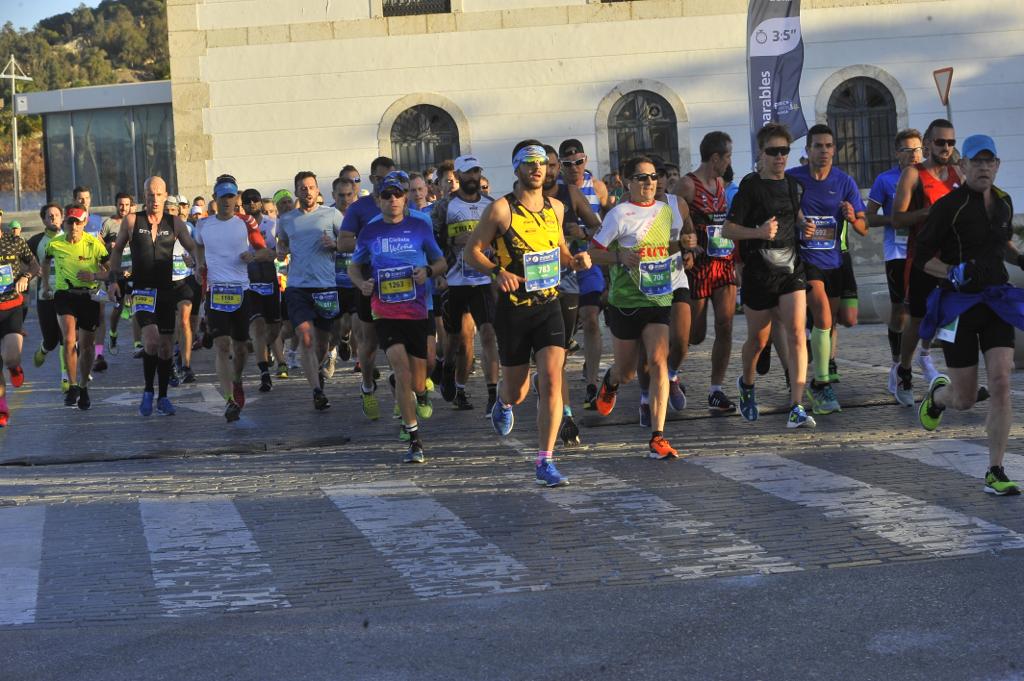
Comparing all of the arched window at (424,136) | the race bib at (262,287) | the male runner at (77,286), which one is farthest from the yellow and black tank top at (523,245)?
the arched window at (424,136)

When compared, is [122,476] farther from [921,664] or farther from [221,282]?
[921,664]

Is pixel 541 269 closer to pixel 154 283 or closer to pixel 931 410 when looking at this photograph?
pixel 931 410

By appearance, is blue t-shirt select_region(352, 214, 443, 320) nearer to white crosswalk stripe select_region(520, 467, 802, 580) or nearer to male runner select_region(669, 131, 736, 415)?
white crosswalk stripe select_region(520, 467, 802, 580)

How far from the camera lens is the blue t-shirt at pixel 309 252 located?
13.3 meters

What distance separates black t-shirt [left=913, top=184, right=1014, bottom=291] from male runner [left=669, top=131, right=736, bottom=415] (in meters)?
3.27

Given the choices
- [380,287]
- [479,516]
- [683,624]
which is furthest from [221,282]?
[683,624]

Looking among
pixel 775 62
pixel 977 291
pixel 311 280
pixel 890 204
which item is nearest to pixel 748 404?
pixel 890 204

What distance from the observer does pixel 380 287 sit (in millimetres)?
10406

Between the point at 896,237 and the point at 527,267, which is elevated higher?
the point at 896,237

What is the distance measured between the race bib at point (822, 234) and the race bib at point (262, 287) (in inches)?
223

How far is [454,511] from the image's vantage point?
26.7 ft

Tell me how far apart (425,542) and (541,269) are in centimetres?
226

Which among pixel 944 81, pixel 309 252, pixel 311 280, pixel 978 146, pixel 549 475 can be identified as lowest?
pixel 549 475

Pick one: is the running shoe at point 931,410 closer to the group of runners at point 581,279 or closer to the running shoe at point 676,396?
the group of runners at point 581,279
